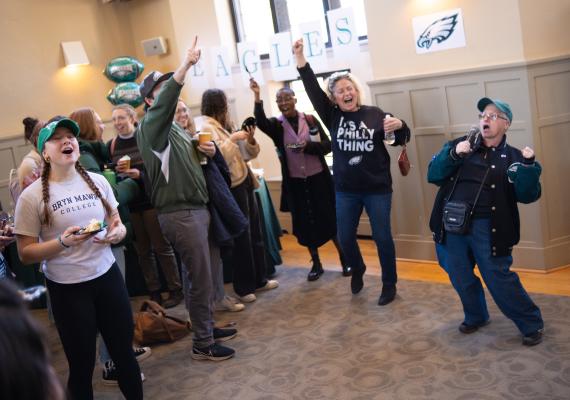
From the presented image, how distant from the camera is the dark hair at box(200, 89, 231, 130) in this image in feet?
14.5

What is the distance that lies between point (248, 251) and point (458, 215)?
69.8 inches

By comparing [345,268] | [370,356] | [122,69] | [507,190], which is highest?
[122,69]

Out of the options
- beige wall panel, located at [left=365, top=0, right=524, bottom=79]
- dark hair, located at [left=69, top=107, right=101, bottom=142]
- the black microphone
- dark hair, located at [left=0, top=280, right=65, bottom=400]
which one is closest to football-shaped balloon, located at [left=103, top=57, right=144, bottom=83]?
dark hair, located at [left=69, top=107, right=101, bottom=142]

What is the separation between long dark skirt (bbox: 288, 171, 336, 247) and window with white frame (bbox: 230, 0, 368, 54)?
1537 millimetres

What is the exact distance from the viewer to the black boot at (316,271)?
505 centimetres

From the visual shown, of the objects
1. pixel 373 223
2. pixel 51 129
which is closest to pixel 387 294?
pixel 373 223

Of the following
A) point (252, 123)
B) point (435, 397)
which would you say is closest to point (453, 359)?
point (435, 397)

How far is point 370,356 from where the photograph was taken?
3.60 metres

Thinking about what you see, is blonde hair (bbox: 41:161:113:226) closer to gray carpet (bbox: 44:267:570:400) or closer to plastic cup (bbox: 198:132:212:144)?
plastic cup (bbox: 198:132:212:144)

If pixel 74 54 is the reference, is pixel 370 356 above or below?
below

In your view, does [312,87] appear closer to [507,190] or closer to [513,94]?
[513,94]

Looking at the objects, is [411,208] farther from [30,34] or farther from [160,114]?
[30,34]

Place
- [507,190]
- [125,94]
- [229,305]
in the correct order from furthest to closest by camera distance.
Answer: [125,94] < [229,305] < [507,190]

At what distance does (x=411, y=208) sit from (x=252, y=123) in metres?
1.46
